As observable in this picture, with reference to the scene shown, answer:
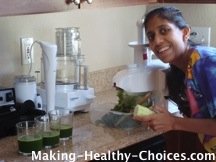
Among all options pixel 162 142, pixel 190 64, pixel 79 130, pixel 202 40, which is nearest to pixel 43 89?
pixel 79 130

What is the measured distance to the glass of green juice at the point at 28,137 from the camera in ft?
5.25

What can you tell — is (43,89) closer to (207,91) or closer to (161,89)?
(161,89)

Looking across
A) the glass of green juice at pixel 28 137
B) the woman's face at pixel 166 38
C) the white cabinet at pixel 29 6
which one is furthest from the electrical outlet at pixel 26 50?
the woman's face at pixel 166 38

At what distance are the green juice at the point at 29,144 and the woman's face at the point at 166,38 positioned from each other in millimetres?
574

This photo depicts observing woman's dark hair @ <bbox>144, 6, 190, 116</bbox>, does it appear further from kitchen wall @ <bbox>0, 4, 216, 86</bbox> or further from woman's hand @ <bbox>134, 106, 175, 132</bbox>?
kitchen wall @ <bbox>0, 4, 216, 86</bbox>

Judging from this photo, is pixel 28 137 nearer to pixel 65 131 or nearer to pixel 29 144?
pixel 29 144

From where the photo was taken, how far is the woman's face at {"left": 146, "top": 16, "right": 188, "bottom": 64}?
173 cm

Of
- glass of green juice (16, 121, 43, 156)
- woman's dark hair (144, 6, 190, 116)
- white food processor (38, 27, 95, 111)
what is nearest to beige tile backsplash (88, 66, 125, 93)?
white food processor (38, 27, 95, 111)

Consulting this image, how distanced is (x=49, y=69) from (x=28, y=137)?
41 centimetres

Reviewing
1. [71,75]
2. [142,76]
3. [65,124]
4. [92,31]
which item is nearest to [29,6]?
[65,124]

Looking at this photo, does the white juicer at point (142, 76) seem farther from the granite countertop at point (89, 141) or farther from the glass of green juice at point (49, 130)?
the glass of green juice at point (49, 130)

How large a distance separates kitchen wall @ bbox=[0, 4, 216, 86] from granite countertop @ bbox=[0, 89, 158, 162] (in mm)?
446

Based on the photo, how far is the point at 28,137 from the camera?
5.34ft

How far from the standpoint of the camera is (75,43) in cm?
239
